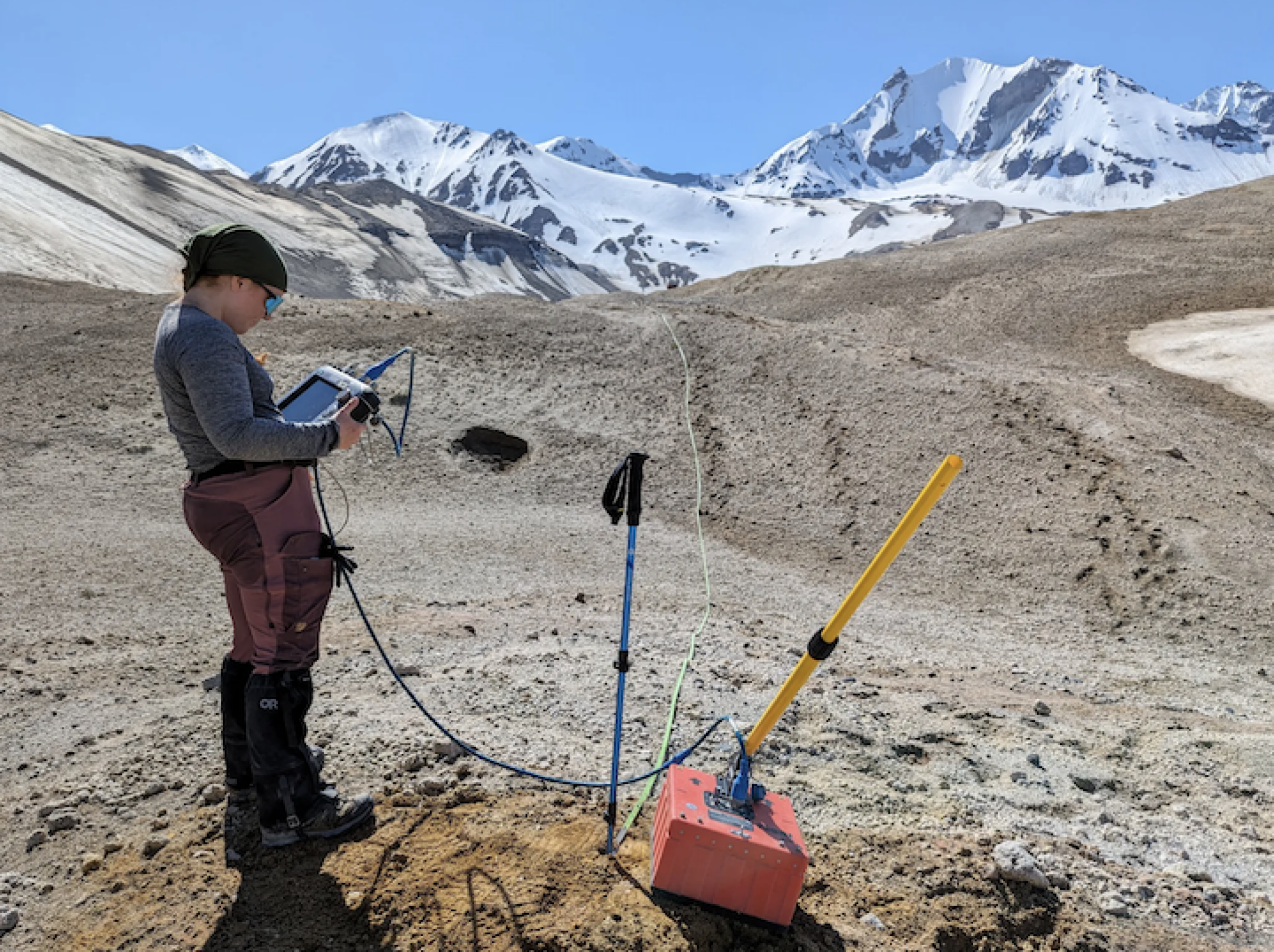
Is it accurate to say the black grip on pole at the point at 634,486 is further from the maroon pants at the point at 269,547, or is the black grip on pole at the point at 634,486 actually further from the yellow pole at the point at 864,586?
the maroon pants at the point at 269,547

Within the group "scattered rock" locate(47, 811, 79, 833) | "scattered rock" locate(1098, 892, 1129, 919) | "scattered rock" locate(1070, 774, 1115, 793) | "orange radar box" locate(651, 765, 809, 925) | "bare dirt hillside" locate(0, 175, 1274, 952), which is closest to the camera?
"orange radar box" locate(651, 765, 809, 925)

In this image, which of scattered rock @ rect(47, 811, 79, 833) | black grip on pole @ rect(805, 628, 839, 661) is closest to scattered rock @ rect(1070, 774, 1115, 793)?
black grip on pole @ rect(805, 628, 839, 661)

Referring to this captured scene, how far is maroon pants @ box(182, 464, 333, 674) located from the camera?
2.98 meters

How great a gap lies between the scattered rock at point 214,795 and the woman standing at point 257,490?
601 mm

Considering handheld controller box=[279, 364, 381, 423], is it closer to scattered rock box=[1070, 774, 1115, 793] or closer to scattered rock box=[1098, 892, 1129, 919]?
scattered rock box=[1098, 892, 1129, 919]

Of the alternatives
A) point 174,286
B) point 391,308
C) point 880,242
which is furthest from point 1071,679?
point 880,242

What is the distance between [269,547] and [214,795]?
1488 mm

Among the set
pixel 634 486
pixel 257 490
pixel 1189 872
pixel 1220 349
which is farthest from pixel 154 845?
pixel 1220 349

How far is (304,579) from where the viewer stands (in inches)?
121

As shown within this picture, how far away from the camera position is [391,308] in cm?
1730

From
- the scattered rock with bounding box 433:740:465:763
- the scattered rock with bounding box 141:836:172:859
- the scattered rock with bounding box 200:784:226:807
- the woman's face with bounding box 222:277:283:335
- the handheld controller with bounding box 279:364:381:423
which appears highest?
the woman's face with bounding box 222:277:283:335

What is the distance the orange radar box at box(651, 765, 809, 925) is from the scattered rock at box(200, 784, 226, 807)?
2111 mm

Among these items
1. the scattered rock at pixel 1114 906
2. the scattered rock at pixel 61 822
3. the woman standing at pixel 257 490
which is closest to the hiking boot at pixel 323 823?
the woman standing at pixel 257 490

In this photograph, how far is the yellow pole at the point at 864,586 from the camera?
2535mm
